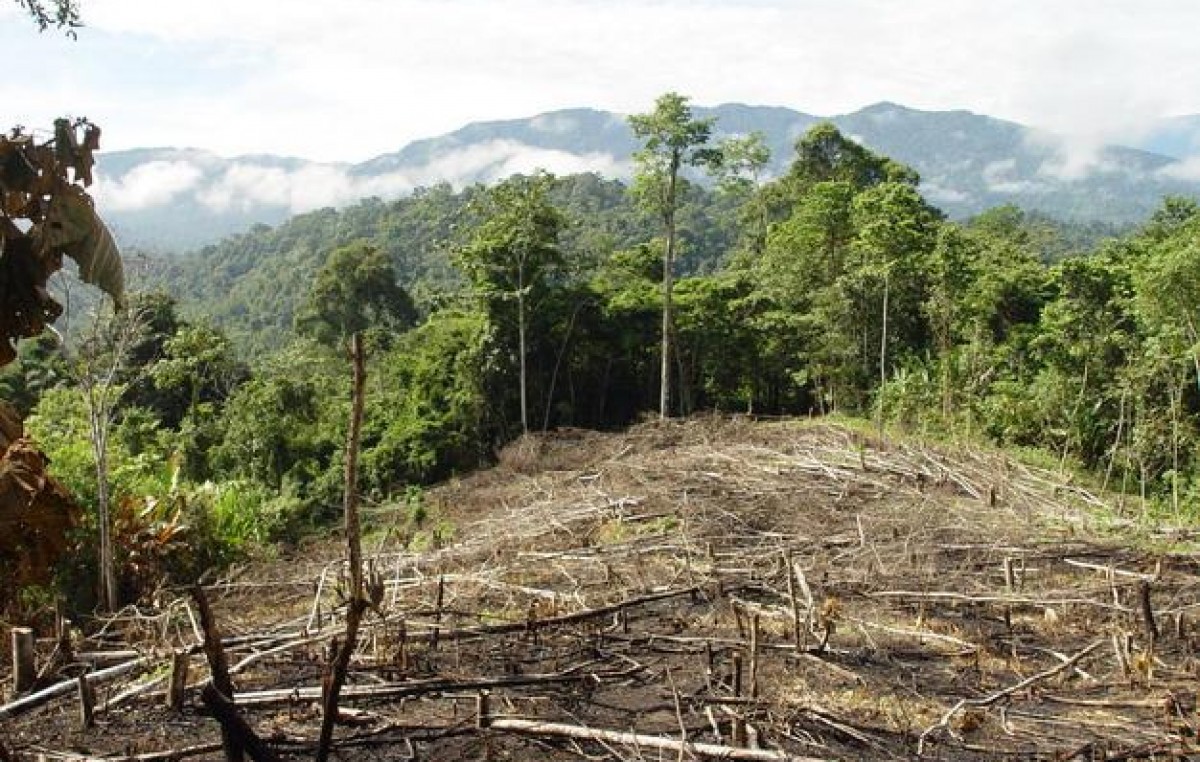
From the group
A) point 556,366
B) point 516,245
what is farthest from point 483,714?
point 556,366

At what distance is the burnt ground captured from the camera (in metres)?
4.58

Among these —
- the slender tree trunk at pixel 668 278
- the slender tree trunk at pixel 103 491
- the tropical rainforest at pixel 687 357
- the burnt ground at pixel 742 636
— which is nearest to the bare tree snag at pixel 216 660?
the burnt ground at pixel 742 636

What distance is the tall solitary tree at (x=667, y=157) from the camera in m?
19.2

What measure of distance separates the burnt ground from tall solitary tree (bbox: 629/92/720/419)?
28.8 ft

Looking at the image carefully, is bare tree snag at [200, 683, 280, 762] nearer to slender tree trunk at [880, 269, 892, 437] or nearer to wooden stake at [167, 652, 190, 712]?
wooden stake at [167, 652, 190, 712]

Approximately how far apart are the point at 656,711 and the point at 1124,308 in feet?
44.7

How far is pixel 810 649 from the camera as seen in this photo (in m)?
5.92

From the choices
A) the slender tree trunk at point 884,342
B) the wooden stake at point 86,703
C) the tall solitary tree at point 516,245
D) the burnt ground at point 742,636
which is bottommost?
the burnt ground at point 742,636

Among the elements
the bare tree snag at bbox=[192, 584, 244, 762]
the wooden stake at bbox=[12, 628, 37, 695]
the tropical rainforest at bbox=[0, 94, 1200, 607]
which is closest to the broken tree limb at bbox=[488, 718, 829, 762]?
the bare tree snag at bbox=[192, 584, 244, 762]

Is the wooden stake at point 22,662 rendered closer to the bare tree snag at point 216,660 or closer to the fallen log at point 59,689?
the fallen log at point 59,689

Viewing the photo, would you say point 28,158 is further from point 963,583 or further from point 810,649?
point 963,583

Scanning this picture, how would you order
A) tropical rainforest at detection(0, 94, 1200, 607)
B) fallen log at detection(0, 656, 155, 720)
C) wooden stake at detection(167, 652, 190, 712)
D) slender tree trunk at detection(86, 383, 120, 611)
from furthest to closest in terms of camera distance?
1. tropical rainforest at detection(0, 94, 1200, 607)
2. slender tree trunk at detection(86, 383, 120, 611)
3. fallen log at detection(0, 656, 155, 720)
4. wooden stake at detection(167, 652, 190, 712)

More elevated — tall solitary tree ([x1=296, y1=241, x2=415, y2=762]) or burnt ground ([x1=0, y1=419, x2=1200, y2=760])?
tall solitary tree ([x1=296, y1=241, x2=415, y2=762])

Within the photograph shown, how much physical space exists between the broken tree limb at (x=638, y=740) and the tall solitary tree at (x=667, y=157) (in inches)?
583
